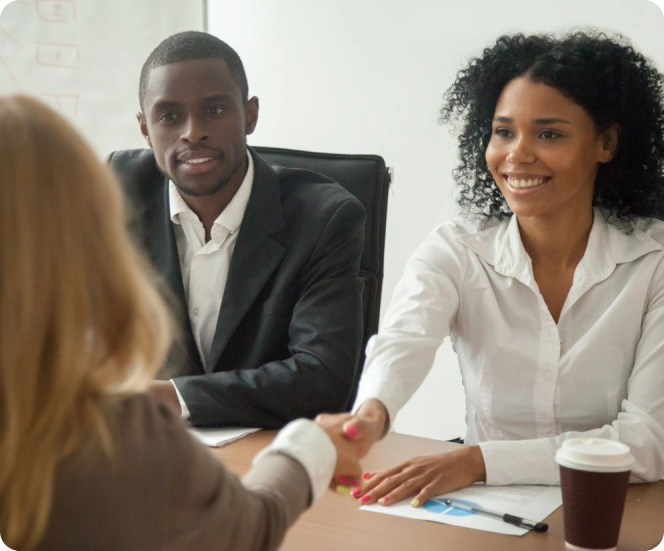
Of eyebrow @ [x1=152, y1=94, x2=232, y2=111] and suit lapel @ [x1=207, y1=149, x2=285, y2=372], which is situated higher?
eyebrow @ [x1=152, y1=94, x2=232, y2=111]

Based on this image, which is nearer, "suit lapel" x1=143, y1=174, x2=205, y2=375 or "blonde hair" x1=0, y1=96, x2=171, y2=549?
"blonde hair" x1=0, y1=96, x2=171, y2=549

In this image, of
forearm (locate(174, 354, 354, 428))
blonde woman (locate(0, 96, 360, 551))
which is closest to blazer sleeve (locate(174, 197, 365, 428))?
forearm (locate(174, 354, 354, 428))

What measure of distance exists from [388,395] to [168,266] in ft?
2.22

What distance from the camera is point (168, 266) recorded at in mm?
2002

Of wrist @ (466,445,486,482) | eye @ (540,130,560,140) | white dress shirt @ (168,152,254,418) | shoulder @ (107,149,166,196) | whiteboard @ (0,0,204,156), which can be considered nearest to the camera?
wrist @ (466,445,486,482)

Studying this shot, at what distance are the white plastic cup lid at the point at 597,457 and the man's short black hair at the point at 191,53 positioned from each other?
1.31m

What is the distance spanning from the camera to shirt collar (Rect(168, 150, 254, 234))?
80.5 inches

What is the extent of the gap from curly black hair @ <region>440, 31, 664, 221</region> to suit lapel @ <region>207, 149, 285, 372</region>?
16.9 inches

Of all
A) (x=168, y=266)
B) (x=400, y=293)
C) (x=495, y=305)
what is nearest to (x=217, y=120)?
(x=168, y=266)

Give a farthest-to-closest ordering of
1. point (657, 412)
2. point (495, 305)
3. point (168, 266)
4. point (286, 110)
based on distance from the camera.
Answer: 1. point (286, 110)
2. point (168, 266)
3. point (495, 305)
4. point (657, 412)

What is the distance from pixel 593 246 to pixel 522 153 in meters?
0.23

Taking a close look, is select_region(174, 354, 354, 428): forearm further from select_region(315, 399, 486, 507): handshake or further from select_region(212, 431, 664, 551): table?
select_region(212, 431, 664, 551): table

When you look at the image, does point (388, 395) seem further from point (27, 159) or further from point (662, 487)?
point (27, 159)

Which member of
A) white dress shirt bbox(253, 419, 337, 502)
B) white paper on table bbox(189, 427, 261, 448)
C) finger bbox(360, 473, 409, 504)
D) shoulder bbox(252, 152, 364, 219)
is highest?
→ shoulder bbox(252, 152, 364, 219)
